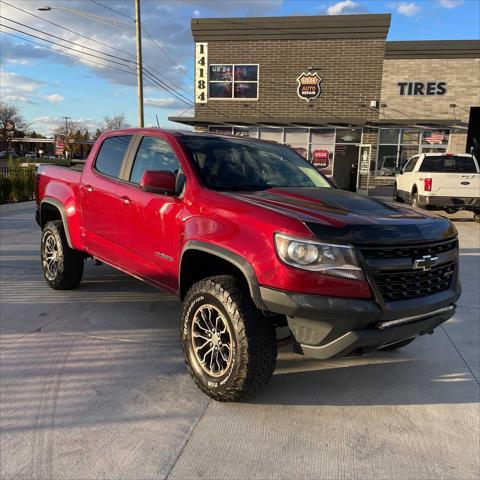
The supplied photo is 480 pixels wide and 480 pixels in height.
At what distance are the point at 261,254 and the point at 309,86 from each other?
71.1 ft

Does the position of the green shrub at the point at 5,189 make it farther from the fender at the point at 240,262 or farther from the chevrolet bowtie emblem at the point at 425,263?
the chevrolet bowtie emblem at the point at 425,263

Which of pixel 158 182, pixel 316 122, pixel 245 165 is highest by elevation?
pixel 316 122

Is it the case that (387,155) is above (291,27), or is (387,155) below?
below

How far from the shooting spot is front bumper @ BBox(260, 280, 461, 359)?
2695 mm

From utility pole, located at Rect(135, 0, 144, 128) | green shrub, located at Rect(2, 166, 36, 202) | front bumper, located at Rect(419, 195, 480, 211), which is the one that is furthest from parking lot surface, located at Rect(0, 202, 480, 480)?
utility pole, located at Rect(135, 0, 144, 128)

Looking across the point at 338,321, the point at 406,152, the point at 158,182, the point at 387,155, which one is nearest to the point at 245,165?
the point at 158,182

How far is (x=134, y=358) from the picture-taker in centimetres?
388

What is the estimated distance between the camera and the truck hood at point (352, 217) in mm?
2768

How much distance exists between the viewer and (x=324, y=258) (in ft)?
8.92

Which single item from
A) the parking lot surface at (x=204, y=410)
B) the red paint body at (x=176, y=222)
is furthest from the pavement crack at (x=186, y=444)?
the red paint body at (x=176, y=222)

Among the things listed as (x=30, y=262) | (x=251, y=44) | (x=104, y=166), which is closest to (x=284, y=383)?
(x=104, y=166)

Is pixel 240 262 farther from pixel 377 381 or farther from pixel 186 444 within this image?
pixel 377 381

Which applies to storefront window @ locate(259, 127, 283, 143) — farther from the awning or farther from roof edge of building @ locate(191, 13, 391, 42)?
roof edge of building @ locate(191, 13, 391, 42)

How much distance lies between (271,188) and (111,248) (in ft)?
5.72
